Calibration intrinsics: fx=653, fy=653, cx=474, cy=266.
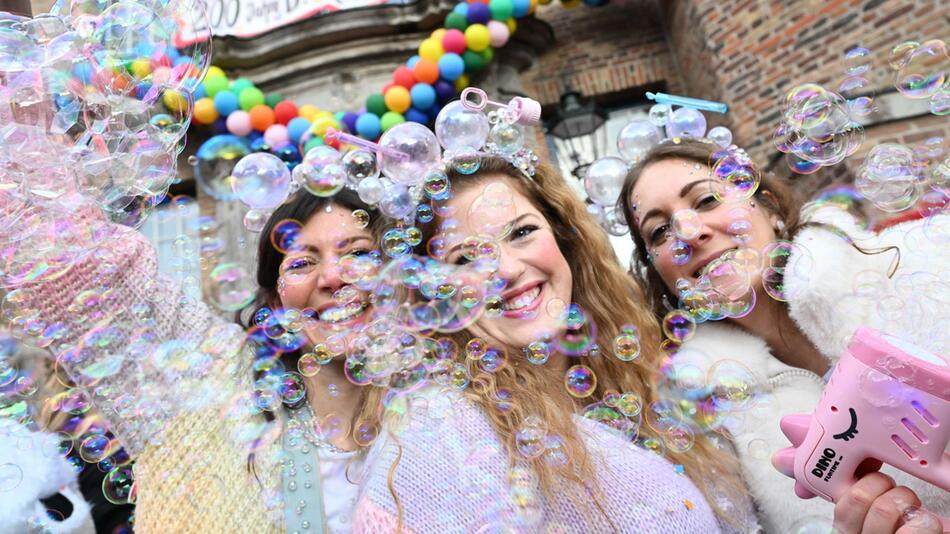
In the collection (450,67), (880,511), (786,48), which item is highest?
(786,48)

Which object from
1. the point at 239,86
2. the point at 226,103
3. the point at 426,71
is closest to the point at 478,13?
the point at 426,71

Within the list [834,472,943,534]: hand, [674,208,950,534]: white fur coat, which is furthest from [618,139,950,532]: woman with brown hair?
[834,472,943,534]: hand

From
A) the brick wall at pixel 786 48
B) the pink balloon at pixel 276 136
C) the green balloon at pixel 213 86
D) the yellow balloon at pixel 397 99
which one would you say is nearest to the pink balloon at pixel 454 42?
the yellow balloon at pixel 397 99

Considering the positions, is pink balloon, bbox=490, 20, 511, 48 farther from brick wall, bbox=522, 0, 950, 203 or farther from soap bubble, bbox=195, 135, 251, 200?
soap bubble, bbox=195, 135, 251, 200

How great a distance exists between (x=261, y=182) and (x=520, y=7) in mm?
3799

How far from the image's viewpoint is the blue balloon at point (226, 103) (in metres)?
5.16

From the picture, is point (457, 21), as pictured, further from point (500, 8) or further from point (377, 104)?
point (377, 104)

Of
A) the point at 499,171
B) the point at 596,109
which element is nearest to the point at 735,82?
the point at 596,109

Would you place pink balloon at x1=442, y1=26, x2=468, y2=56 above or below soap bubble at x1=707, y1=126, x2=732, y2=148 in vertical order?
above

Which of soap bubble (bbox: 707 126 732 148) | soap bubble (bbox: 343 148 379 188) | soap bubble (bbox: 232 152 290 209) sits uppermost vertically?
soap bubble (bbox: 707 126 732 148)

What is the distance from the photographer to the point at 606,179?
2.28 m

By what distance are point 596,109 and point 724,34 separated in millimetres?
1625

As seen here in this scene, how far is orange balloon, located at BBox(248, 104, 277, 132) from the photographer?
5.07 meters

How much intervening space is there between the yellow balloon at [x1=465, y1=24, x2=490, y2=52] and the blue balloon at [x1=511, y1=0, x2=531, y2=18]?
14.1 inches
